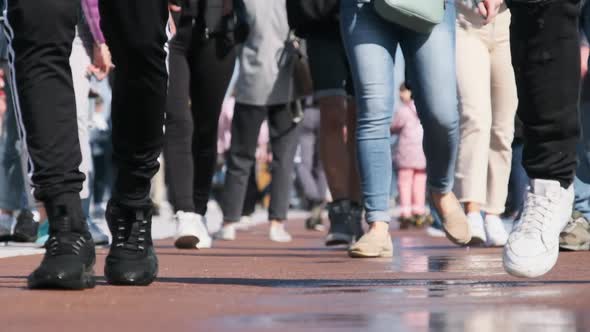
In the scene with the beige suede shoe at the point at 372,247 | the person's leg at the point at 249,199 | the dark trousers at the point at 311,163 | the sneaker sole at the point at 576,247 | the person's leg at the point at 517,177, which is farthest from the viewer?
the dark trousers at the point at 311,163

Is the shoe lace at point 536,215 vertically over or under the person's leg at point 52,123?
under

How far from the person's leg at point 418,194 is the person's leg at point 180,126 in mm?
7007

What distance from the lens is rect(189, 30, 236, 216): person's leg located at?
29.0ft

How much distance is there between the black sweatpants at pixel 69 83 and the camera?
4.92 meters

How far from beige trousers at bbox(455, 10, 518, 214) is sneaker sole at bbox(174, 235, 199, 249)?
1.61 m

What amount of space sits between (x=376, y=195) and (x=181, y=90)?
1.78 metres

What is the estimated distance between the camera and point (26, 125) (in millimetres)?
4973

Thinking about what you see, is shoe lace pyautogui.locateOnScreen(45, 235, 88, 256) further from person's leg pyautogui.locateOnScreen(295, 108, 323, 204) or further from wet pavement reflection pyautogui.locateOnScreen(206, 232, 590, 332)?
person's leg pyautogui.locateOnScreen(295, 108, 323, 204)

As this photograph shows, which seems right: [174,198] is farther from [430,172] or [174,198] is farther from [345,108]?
[430,172]

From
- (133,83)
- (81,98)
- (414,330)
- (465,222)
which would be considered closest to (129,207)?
(133,83)

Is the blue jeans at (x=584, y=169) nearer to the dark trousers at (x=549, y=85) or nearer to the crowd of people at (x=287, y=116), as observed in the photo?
the crowd of people at (x=287, y=116)

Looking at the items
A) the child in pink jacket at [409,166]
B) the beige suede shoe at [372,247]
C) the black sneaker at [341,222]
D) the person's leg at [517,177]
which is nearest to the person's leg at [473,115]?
the black sneaker at [341,222]

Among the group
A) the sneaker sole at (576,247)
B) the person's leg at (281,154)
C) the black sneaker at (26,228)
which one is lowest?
the person's leg at (281,154)

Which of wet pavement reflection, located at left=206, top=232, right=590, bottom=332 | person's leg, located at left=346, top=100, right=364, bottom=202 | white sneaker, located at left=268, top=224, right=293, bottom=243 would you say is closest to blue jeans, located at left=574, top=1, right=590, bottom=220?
person's leg, located at left=346, top=100, right=364, bottom=202
